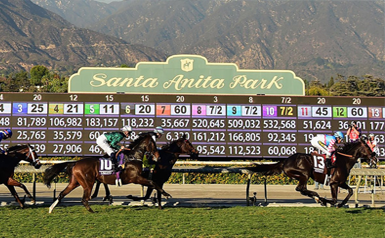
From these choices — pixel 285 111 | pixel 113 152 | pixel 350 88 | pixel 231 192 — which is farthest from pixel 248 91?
pixel 350 88

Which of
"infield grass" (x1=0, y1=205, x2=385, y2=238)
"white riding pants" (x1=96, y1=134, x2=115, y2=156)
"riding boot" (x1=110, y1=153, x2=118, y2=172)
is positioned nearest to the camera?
"infield grass" (x1=0, y1=205, x2=385, y2=238)

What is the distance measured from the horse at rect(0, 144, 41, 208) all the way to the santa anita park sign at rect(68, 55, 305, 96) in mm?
7870

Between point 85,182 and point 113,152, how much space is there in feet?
3.15

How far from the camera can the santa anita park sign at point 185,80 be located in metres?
20.0

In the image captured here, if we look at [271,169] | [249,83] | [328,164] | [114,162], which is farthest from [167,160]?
[249,83]

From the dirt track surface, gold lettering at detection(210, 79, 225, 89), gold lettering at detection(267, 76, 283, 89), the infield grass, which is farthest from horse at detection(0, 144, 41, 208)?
gold lettering at detection(267, 76, 283, 89)

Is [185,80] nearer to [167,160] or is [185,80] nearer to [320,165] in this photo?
[167,160]

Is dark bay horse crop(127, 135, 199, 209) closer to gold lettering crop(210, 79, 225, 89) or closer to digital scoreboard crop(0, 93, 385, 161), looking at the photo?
digital scoreboard crop(0, 93, 385, 161)

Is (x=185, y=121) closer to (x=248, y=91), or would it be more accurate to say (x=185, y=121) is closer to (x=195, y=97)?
(x=195, y=97)

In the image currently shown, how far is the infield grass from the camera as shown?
8.56m

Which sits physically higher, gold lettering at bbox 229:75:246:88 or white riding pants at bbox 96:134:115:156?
gold lettering at bbox 229:75:246:88

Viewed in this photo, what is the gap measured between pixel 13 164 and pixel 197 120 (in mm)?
8295

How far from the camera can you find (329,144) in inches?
475

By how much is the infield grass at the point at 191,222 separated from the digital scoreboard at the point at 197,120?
700 cm
